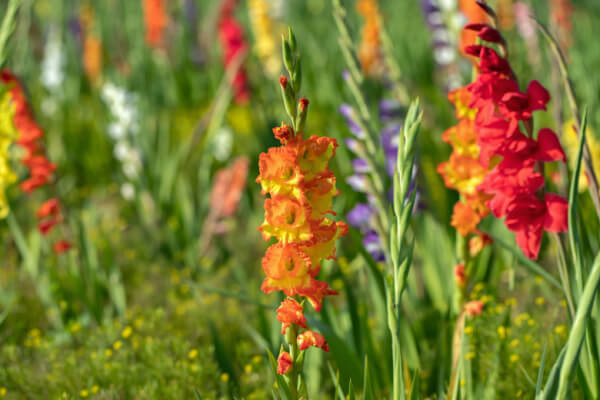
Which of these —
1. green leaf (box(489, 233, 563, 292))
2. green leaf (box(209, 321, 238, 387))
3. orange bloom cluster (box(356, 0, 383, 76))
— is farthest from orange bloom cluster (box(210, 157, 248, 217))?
orange bloom cluster (box(356, 0, 383, 76))

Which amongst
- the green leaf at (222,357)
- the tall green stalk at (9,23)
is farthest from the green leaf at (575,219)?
the tall green stalk at (9,23)

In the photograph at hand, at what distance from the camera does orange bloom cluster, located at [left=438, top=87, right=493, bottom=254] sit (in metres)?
1.33

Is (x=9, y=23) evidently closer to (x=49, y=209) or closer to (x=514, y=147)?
(x=49, y=209)

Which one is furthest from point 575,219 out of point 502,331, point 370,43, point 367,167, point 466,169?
point 370,43

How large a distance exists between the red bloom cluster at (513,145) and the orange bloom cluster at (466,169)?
0.18 meters

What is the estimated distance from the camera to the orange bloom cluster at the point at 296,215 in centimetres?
95

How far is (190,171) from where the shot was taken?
12.5 feet

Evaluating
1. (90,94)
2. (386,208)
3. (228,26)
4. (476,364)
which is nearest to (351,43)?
(386,208)

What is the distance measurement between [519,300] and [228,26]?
322 centimetres

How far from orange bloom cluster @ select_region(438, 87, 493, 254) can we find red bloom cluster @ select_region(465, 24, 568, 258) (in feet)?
0.60

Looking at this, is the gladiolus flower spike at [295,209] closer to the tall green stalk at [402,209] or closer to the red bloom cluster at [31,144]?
the tall green stalk at [402,209]

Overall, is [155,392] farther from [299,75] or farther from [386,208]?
[299,75]

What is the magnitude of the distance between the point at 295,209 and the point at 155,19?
5181 millimetres

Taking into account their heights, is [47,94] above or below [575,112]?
above
